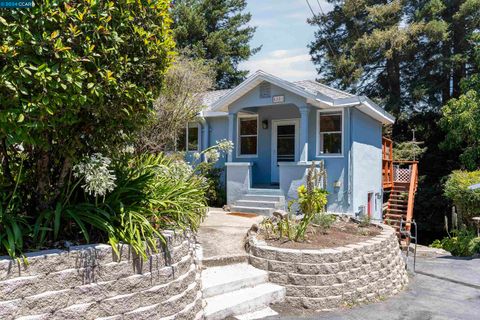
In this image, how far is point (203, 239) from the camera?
667 centimetres

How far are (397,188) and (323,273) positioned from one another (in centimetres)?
1520

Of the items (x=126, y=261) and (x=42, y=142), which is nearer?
(x=42, y=142)

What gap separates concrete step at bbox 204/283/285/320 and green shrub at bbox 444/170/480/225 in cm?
1191

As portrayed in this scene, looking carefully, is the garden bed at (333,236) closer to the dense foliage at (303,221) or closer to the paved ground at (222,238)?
the dense foliage at (303,221)

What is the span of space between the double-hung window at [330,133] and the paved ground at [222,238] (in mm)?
4815

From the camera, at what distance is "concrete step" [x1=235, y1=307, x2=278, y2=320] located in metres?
4.82

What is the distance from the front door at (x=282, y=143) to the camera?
14.0 meters

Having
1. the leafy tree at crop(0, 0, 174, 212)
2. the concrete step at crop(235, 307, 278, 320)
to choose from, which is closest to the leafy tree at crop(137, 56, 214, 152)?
the concrete step at crop(235, 307, 278, 320)

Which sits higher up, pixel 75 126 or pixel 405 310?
pixel 75 126

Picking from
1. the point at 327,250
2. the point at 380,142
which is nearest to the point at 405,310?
the point at 327,250

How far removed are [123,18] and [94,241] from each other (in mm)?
2068

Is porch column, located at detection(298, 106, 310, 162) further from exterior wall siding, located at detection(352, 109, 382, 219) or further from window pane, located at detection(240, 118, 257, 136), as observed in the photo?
window pane, located at detection(240, 118, 257, 136)

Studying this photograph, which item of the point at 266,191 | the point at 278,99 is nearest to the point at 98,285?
the point at 266,191

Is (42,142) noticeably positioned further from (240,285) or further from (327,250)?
(327,250)
